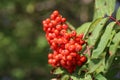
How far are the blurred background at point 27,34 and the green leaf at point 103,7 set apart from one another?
6.14 meters

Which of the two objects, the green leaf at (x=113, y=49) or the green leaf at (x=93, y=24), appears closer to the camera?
the green leaf at (x=113, y=49)

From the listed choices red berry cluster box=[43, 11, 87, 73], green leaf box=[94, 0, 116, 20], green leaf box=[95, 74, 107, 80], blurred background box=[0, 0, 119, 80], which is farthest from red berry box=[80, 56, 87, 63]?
blurred background box=[0, 0, 119, 80]

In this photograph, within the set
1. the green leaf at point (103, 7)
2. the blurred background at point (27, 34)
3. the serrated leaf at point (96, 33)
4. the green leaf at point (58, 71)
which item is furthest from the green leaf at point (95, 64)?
the blurred background at point (27, 34)

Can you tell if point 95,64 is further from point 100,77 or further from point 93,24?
point 93,24

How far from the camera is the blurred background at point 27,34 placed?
944 cm

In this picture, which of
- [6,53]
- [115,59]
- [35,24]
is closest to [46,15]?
[35,24]

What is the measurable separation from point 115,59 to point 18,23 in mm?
7403

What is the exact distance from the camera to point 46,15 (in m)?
10.0

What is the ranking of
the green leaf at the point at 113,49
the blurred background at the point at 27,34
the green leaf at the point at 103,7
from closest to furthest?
the green leaf at the point at 113,49 → the green leaf at the point at 103,7 → the blurred background at the point at 27,34

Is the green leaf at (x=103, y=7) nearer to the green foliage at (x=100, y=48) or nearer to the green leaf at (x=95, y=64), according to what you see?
the green foliage at (x=100, y=48)

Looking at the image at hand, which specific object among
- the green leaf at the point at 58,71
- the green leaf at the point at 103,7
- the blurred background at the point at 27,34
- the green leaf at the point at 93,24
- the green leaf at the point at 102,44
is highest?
the blurred background at the point at 27,34

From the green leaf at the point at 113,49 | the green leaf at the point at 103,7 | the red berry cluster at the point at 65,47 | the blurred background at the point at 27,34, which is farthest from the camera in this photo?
the blurred background at the point at 27,34

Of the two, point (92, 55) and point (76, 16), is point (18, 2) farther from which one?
point (92, 55)

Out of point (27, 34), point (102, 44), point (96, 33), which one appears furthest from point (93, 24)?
point (27, 34)
